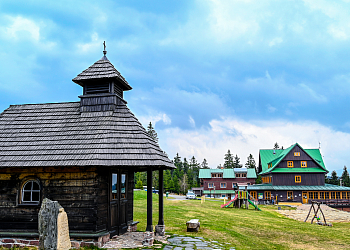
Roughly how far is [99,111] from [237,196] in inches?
914

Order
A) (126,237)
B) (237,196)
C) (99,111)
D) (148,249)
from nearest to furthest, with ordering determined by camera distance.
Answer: (148,249), (126,237), (99,111), (237,196)

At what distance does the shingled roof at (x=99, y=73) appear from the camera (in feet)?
40.3

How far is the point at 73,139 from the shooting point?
11.1m

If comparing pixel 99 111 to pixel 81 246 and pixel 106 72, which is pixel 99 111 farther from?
pixel 81 246

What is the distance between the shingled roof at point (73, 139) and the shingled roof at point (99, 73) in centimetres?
118

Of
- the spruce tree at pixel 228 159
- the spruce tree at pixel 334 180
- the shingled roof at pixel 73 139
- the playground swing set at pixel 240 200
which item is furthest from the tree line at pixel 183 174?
the shingled roof at pixel 73 139

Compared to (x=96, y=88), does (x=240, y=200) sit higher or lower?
lower

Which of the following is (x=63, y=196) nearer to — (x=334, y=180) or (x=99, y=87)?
(x=99, y=87)

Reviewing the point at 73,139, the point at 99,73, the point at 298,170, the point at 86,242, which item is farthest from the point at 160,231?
the point at 298,170

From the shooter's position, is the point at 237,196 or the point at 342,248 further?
the point at 237,196

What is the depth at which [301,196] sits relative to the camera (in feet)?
148

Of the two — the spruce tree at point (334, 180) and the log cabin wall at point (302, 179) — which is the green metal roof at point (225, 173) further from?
the spruce tree at point (334, 180)

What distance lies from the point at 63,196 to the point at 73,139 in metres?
2.09

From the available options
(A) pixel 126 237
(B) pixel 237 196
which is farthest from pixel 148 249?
(B) pixel 237 196
